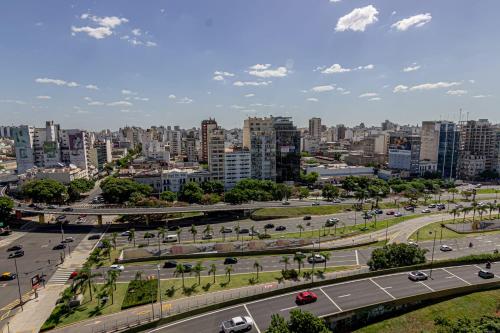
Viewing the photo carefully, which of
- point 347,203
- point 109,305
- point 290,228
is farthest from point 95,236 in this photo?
point 347,203

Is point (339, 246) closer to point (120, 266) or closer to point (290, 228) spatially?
point (290, 228)

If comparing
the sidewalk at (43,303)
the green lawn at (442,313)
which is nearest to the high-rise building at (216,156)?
the sidewalk at (43,303)

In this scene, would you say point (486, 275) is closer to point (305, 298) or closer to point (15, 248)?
point (305, 298)

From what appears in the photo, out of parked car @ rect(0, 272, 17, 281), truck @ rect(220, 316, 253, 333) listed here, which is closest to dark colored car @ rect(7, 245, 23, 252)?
parked car @ rect(0, 272, 17, 281)

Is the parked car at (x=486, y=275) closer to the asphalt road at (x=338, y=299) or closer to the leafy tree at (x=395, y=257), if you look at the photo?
the asphalt road at (x=338, y=299)

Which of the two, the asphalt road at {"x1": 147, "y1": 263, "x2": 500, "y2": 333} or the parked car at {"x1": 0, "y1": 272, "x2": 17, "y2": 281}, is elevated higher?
the asphalt road at {"x1": 147, "y1": 263, "x2": 500, "y2": 333}

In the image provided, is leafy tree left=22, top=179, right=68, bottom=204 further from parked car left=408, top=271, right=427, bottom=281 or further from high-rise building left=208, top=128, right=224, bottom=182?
parked car left=408, top=271, right=427, bottom=281
